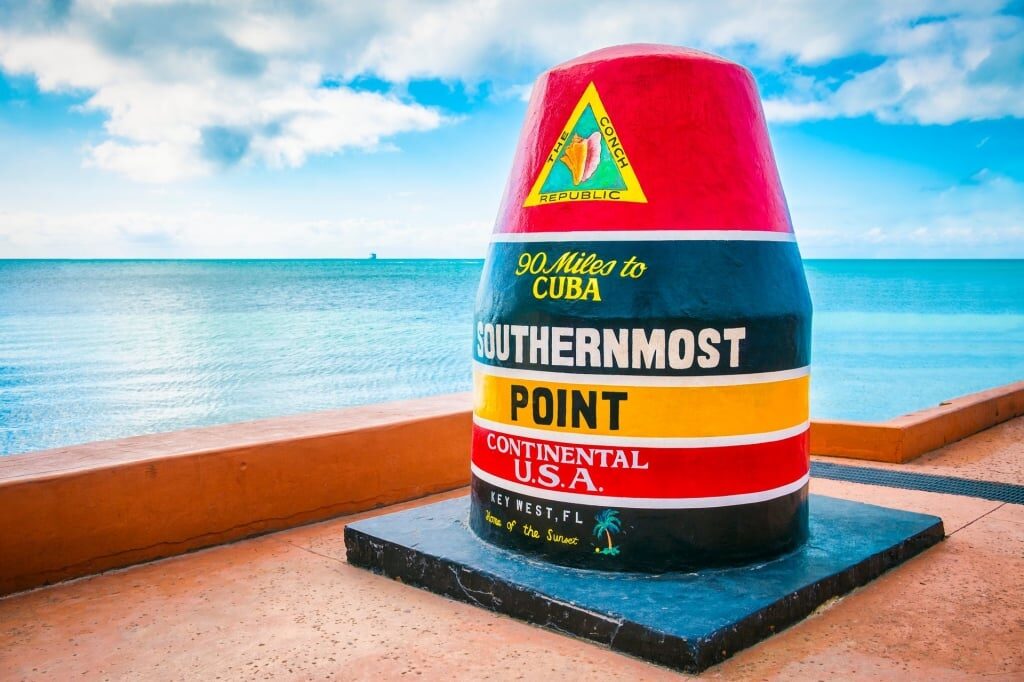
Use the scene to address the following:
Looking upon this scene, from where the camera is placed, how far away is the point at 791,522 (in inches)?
161

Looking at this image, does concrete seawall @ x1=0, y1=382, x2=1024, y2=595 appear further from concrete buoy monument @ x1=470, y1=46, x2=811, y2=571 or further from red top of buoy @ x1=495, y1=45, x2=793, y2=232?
red top of buoy @ x1=495, y1=45, x2=793, y2=232

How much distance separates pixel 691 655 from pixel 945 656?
1029 mm

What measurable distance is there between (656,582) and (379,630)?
1.17 m

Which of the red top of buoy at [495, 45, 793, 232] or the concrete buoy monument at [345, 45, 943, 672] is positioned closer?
the concrete buoy monument at [345, 45, 943, 672]

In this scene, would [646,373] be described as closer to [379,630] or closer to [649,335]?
[649,335]

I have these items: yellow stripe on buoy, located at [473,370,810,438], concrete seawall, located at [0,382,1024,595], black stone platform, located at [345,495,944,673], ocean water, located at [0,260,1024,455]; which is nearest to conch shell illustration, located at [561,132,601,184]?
yellow stripe on buoy, located at [473,370,810,438]

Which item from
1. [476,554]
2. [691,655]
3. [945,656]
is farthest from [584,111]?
[945,656]

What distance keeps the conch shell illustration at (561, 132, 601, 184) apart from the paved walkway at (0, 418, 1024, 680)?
196 cm

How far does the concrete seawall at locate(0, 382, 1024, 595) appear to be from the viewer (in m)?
4.22

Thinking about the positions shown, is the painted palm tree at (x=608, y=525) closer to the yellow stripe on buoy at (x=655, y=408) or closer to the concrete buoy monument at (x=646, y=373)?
the concrete buoy monument at (x=646, y=373)

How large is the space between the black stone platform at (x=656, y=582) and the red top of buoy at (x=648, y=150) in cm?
151

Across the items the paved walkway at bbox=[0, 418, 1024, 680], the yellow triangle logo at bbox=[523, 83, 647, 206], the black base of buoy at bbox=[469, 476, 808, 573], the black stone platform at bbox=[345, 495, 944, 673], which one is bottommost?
the paved walkway at bbox=[0, 418, 1024, 680]

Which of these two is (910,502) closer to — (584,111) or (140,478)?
(584,111)

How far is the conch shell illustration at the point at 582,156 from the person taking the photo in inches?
156
